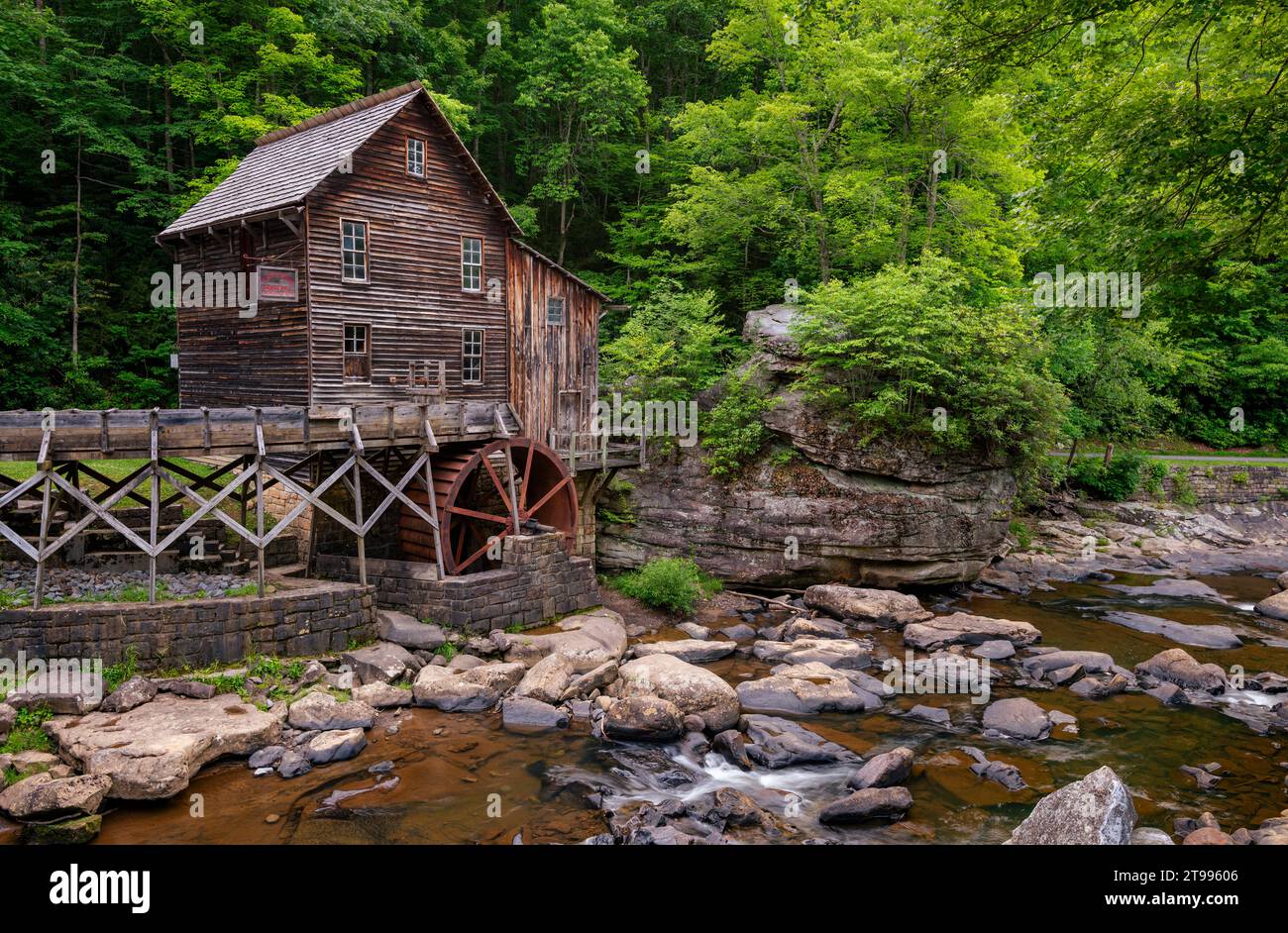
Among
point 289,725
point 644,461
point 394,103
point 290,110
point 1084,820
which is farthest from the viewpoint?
point 290,110

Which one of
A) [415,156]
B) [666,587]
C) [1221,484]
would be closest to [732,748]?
[666,587]

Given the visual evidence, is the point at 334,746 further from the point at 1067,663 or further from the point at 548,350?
the point at 1067,663

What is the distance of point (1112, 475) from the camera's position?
27.4 metres

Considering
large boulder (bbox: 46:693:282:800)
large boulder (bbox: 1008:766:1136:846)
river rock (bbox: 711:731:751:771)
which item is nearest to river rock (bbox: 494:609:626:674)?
river rock (bbox: 711:731:751:771)

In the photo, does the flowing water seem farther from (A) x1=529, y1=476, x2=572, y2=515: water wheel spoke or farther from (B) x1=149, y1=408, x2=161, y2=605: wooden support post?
(A) x1=529, y1=476, x2=572, y2=515: water wheel spoke

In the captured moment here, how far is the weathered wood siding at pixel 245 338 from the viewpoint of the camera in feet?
53.9

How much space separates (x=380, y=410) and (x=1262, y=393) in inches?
1420

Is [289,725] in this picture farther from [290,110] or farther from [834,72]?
[834,72]

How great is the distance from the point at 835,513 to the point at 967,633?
425cm

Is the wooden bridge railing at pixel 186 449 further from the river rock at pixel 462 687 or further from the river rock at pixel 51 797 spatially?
the river rock at pixel 51 797

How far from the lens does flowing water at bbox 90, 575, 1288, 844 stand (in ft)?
29.1

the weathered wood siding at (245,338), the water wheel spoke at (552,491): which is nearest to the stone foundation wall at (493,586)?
the water wheel spoke at (552,491)

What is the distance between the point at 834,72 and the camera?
21.8 m
